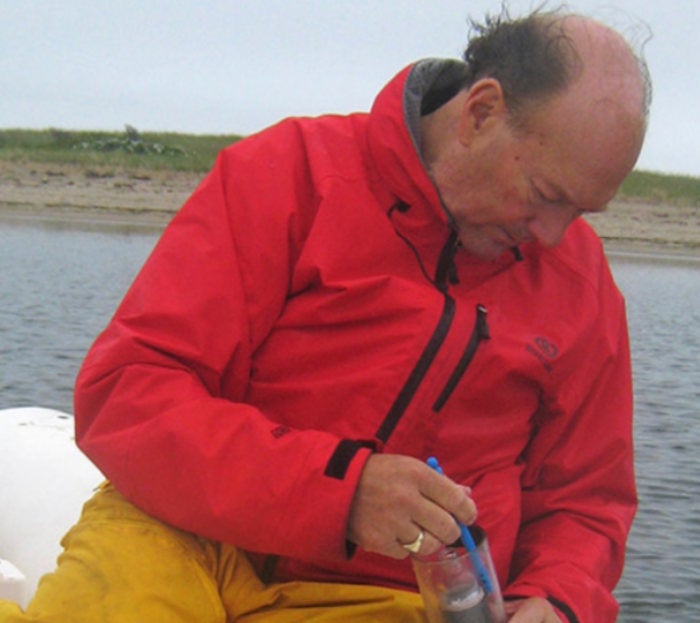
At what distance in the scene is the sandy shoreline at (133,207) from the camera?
62.1 feet

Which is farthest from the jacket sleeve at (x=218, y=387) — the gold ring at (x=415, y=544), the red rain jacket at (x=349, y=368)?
the gold ring at (x=415, y=544)

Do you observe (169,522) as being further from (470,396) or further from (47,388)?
(47,388)

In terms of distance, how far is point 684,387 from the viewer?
325 inches

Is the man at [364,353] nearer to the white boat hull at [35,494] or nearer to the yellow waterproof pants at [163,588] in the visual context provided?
the yellow waterproof pants at [163,588]

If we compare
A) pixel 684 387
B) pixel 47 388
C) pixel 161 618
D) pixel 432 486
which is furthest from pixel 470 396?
pixel 684 387

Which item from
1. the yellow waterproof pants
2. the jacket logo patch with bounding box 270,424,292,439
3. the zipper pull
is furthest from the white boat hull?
the zipper pull

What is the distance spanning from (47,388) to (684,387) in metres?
4.27

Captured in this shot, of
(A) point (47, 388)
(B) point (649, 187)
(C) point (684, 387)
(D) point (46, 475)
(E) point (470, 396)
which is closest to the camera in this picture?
(E) point (470, 396)

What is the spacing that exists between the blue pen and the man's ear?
61 centimetres

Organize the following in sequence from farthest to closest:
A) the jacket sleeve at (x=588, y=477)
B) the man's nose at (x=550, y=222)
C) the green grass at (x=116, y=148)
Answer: the green grass at (x=116, y=148) → the jacket sleeve at (x=588, y=477) → the man's nose at (x=550, y=222)

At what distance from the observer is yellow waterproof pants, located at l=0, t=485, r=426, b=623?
1903 mm

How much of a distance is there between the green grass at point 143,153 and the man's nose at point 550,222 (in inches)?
767

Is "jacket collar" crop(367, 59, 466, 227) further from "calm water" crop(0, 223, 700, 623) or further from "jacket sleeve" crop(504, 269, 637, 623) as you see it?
"calm water" crop(0, 223, 700, 623)

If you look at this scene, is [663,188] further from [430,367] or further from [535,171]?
[430,367]
